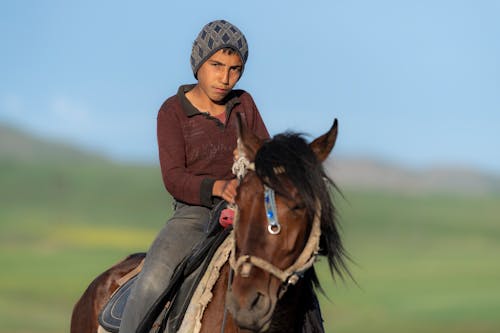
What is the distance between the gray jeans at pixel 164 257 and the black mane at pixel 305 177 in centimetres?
113

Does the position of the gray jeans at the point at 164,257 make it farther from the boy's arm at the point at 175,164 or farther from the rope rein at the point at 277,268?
the rope rein at the point at 277,268

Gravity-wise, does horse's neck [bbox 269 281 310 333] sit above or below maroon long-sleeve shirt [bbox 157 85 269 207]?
below

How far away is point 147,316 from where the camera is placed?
6.21 metres

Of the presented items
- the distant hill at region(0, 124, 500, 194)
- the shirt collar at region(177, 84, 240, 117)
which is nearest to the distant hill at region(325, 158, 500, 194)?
the distant hill at region(0, 124, 500, 194)

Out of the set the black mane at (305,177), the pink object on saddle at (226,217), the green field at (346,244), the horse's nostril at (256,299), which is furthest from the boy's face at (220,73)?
the horse's nostril at (256,299)

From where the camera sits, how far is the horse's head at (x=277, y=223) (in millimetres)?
5141

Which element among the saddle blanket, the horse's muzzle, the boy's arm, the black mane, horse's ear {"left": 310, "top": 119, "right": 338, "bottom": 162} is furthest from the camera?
the boy's arm

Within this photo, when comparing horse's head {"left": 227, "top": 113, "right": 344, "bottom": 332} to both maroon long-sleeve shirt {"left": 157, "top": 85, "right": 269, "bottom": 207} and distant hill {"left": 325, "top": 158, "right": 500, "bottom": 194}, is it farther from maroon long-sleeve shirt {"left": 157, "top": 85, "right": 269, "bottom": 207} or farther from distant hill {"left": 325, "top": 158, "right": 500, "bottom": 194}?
distant hill {"left": 325, "top": 158, "right": 500, "bottom": 194}

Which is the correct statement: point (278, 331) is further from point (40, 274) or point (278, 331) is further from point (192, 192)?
point (40, 274)

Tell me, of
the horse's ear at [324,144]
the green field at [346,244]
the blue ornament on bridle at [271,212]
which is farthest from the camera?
the green field at [346,244]

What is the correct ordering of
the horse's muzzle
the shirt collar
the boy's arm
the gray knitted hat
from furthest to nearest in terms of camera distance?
the shirt collar, the gray knitted hat, the boy's arm, the horse's muzzle

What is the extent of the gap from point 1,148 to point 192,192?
439ft

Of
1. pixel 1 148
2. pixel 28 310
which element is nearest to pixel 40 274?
pixel 28 310

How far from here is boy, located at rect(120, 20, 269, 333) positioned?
6293 mm
